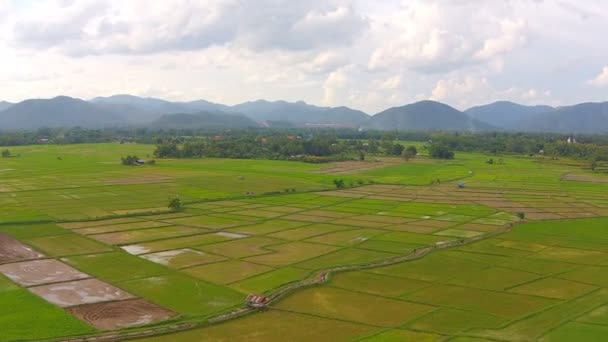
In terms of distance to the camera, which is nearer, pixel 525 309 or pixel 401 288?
pixel 525 309

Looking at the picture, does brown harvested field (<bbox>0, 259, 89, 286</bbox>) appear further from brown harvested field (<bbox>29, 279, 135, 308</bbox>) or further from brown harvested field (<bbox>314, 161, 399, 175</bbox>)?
brown harvested field (<bbox>314, 161, 399, 175</bbox>)

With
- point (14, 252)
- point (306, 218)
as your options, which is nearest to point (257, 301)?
point (14, 252)

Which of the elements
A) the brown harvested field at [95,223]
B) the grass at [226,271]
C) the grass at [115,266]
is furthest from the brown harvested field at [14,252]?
the grass at [226,271]

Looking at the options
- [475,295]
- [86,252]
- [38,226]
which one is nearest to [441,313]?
[475,295]

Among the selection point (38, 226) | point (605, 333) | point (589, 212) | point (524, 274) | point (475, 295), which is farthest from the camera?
point (589, 212)

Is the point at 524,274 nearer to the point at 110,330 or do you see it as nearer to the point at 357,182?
Answer: the point at 110,330

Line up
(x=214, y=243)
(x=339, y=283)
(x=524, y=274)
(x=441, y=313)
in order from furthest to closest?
1. (x=214, y=243)
2. (x=524, y=274)
3. (x=339, y=283)
4. (x=441, y=313)

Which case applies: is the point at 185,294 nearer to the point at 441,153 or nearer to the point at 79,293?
the point at 79,293
